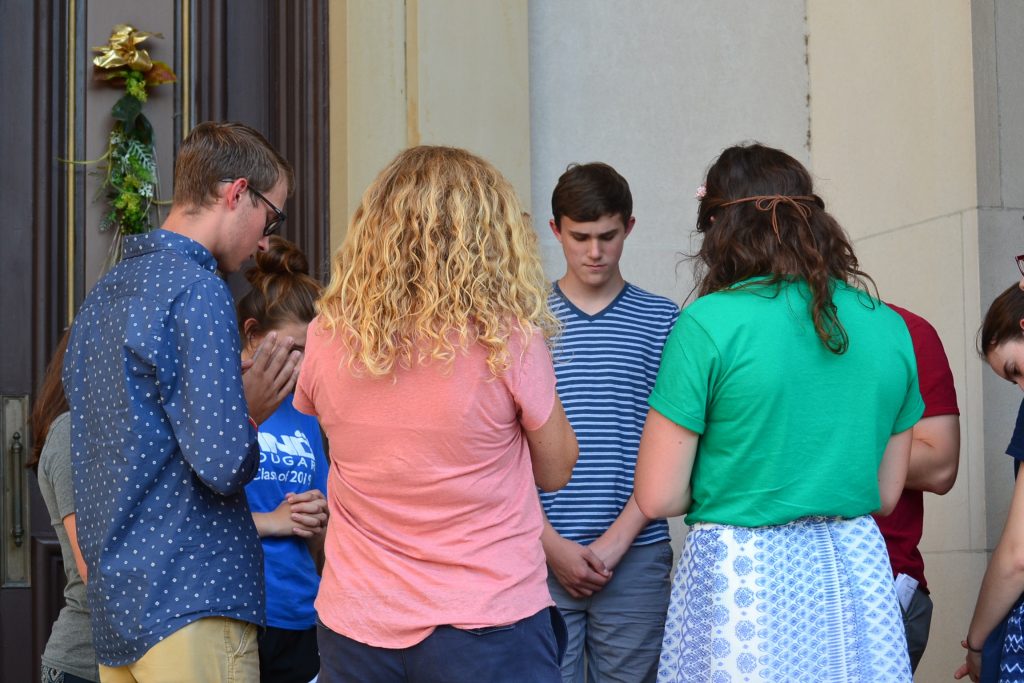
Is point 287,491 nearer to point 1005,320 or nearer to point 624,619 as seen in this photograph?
point 624,619

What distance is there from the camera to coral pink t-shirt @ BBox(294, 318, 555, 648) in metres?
A: 2.11

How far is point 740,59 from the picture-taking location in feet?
15.9

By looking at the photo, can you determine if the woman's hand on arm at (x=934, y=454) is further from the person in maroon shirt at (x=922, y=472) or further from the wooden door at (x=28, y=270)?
the wooden door at (x=28, y=270)

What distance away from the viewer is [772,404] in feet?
7.49

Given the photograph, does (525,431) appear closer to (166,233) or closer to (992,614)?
(166,233)

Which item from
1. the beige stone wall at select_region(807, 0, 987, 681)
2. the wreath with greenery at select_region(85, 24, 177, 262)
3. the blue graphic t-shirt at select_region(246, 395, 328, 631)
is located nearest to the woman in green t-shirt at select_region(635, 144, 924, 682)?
the blue graphic t-shirt at select_region(246, 395, 328, 631)

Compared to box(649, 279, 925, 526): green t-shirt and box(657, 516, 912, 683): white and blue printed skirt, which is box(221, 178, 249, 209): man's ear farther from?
box(657, 516, 912, 683): white and blue printed skirt

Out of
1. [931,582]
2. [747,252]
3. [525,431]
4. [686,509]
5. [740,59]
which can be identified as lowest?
[931,582]

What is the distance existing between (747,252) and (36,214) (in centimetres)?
271

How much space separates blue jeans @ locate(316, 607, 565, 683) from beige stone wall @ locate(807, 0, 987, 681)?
2.29 meters

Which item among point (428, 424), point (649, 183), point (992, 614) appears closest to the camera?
point (428, 424)

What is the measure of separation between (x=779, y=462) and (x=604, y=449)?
1030mm

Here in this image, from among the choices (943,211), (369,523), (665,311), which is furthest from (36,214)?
(943,211)

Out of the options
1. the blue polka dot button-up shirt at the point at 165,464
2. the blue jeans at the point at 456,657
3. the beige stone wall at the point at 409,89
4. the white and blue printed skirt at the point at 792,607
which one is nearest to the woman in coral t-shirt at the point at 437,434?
the blue jeans at the point at 456,657
